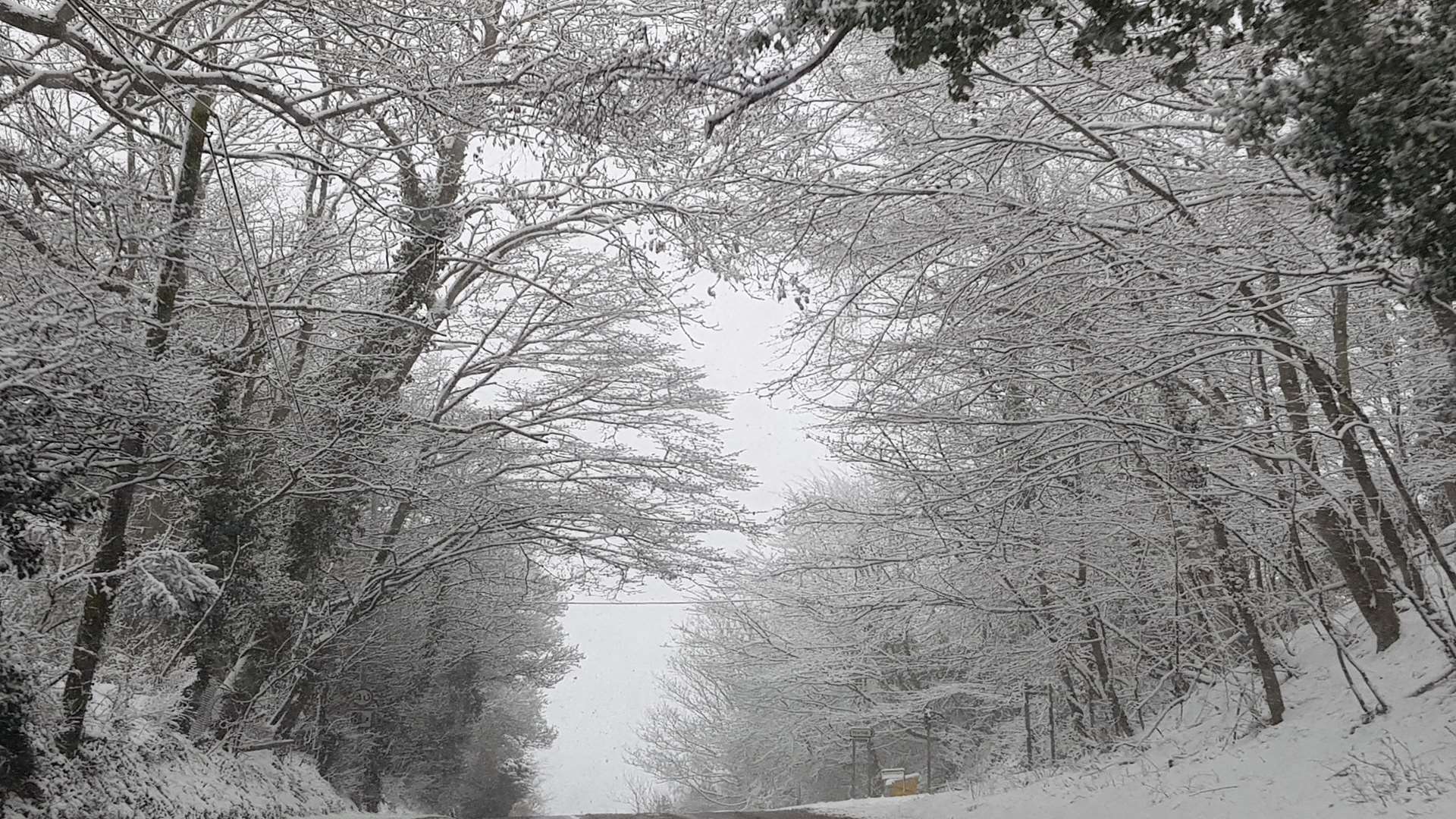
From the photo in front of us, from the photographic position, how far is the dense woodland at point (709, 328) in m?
5.50

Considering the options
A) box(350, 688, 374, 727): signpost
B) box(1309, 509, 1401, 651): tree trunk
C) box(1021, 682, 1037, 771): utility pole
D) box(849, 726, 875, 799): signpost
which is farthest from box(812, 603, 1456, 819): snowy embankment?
box(849, 726, 875, 799): signpost

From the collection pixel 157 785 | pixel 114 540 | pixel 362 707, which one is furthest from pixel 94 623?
pixel 362 707

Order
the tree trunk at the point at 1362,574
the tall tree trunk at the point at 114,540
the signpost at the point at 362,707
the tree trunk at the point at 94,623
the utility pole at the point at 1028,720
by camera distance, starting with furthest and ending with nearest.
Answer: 1. the signpost at the point at 362,707
2. the utility pole at the point at 1028,720
3. the tree trunk at the point at 1362,574
4. the tree trunk at the point at 94,623
5. the tall tree trunk at the point at 114,540

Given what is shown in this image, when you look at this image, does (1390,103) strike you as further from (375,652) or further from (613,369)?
(375,652)

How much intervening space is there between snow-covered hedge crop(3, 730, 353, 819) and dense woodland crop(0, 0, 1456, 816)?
0.13 m

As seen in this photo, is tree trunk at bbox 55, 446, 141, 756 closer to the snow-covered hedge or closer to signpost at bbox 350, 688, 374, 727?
the snow-covered hedge

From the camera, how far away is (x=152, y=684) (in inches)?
400

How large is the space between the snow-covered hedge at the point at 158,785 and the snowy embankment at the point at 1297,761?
7.49 meters

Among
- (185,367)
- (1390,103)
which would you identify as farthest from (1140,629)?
(185,367)

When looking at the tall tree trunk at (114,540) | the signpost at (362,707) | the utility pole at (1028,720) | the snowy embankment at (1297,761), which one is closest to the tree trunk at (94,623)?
the tall tree trunk at (114,540)

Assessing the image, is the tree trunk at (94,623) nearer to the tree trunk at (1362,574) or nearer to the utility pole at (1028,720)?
the tree trunk at (1362,574)

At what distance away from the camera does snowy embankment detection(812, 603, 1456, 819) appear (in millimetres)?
6859

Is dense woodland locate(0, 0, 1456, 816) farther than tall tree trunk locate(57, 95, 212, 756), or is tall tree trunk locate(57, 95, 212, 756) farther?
tall tree trunk locate(57, 95, 212, 756)

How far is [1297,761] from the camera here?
27.2 feet
